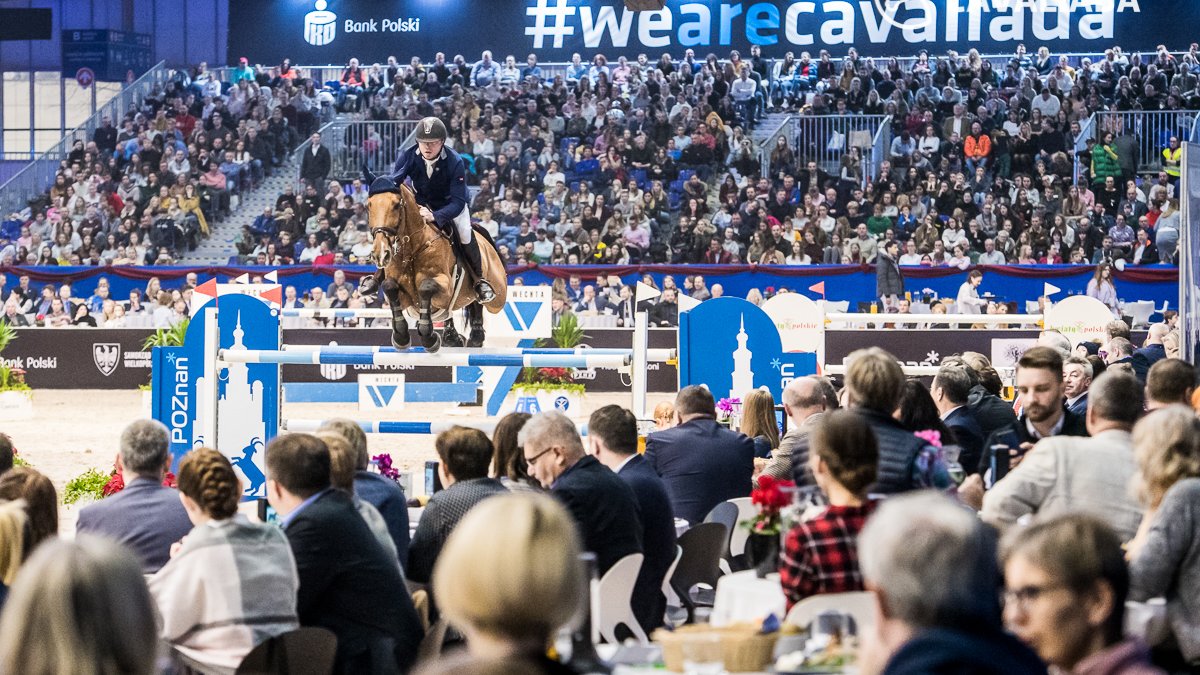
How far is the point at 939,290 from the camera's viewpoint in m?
18.5

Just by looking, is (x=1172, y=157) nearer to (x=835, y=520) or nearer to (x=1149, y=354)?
(x=1149, y=354)

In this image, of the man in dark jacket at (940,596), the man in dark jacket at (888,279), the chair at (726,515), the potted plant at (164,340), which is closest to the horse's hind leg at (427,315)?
the chair at (726,515)

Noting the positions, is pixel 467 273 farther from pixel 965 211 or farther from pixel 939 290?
pixel 965 211

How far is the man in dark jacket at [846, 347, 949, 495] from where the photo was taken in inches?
148

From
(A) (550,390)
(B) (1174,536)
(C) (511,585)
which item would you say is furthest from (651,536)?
(A) (550,390)

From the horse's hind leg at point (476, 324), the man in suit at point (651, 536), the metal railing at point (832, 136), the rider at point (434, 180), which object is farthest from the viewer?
the metal railing at point (832, 136)

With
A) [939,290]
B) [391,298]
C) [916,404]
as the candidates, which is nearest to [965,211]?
[939,290]

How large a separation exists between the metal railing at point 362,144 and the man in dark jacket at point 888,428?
65.5 ft

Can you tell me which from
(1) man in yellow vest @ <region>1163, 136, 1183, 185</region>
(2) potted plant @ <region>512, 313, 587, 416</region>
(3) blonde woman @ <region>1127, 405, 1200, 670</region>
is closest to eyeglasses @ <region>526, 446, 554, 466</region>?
(3) blonde woman @ <region>1127, 405, 1200, 670</region>

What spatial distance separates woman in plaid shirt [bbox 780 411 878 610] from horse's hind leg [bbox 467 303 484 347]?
692 centimetres

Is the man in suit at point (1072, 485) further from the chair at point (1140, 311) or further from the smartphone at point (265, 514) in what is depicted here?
the chair at point (1140, 311)

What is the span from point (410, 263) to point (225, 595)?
5517mm

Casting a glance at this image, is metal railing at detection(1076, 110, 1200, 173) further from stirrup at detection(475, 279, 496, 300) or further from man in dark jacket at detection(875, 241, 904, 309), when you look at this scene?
stirrup at detection(475, 279, 496, 300)

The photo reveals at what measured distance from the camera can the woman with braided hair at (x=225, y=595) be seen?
353 cm
